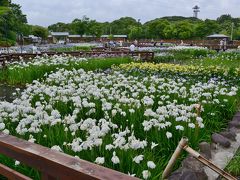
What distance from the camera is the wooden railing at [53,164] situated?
1601 mm

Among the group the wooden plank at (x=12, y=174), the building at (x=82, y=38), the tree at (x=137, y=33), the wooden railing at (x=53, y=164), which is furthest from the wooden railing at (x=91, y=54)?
the tree at (x=137, y=33)

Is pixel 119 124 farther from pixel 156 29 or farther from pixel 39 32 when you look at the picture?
pixel 39 32

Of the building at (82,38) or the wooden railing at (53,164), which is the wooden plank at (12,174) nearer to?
the wooden railing at (53,164)

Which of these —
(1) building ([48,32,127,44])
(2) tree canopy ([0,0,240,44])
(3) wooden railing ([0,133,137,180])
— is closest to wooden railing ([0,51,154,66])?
(3) wooden railing ([0,133,137,180])

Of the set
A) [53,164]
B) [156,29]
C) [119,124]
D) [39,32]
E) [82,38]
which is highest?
[156,29]

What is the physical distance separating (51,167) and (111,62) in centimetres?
1400

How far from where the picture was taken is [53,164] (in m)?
1.77

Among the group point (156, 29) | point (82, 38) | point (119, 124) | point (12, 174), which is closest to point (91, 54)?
point (119, 124)

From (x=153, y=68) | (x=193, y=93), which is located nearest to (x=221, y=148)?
(x=193, y=93)

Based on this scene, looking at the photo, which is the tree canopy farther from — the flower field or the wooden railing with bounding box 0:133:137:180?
the wooden railing with bounding box 0:133:137:180

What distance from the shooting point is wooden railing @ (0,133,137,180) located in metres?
1.60

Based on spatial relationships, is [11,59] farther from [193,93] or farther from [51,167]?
[51,167]

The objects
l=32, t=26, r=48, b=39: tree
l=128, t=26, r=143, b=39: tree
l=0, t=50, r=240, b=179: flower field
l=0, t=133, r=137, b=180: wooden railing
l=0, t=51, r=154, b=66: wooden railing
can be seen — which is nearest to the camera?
l=0, t=133, r=137, b=180: wooden railing

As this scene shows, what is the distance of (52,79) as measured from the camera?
9.12 m
